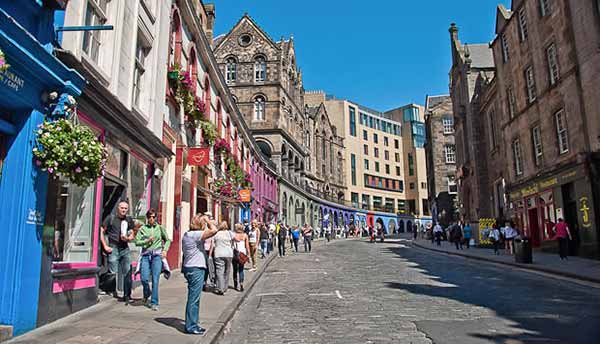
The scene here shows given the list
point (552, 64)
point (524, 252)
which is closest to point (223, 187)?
point (524, 252)

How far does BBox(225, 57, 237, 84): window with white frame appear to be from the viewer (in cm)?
4569

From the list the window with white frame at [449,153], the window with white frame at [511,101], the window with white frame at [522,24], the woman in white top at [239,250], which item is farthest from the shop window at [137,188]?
the window with white frame at [449,153]

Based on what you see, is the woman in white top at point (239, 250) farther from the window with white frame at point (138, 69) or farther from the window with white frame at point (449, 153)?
the window with white frame at point (449, 153)

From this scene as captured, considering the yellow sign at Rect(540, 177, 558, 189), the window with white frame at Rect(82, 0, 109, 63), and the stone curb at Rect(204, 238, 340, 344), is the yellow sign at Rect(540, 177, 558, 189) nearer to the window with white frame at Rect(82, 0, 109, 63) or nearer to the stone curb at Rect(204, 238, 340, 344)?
the stone curb at Rect(204, 238, 340, 344)

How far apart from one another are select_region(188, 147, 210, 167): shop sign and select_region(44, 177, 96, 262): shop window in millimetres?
6650

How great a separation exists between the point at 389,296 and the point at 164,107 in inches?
337

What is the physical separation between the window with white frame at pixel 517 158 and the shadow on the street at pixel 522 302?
11945mm

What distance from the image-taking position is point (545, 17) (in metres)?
20.1

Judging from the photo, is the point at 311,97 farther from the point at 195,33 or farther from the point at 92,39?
the point at 92,39

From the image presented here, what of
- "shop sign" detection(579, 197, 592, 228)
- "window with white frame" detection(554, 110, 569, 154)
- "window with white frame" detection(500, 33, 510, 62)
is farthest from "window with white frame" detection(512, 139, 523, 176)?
"shop sign" detection(579, 197, 592, 228)

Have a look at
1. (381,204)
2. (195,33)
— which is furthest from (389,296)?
(381,204)

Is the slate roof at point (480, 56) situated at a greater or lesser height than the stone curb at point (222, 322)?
greater

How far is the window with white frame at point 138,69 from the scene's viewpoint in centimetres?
1154

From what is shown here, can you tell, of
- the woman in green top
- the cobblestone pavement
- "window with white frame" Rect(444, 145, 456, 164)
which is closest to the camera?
the cobblestone pavement
